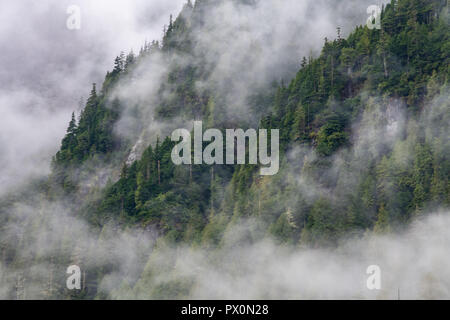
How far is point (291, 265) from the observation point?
367 ft

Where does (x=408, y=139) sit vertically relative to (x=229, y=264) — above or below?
above

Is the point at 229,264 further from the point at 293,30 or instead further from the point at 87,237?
the point at 293,30

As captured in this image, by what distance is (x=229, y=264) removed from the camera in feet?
396

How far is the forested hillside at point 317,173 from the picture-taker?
4360 inches

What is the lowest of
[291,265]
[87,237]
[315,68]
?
[291,265]

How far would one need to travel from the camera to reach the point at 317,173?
4879 inches

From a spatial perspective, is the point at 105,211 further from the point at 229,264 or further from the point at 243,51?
the point at 243,51

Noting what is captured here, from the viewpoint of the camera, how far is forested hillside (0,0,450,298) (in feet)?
363
